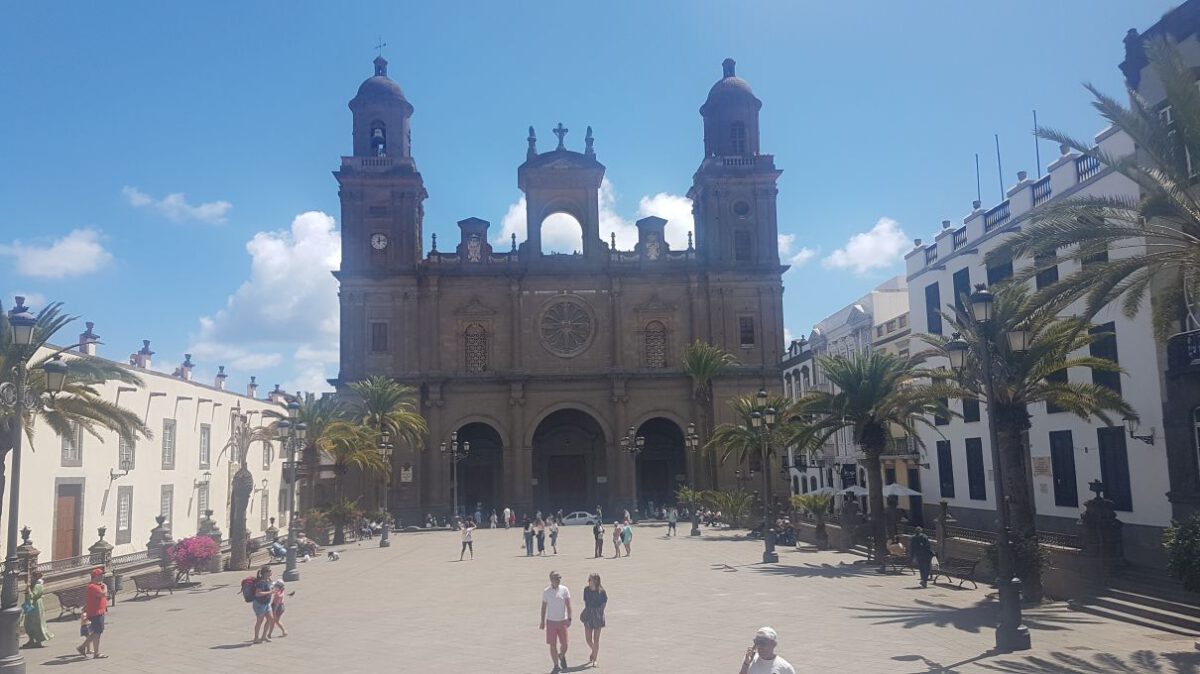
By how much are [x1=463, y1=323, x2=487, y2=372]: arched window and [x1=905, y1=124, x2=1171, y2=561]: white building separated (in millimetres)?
27198

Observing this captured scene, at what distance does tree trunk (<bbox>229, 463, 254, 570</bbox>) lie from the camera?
96.9 feet

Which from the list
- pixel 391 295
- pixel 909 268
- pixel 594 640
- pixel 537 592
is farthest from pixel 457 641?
pixel 391 295

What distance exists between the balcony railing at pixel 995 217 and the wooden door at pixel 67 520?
32132mm

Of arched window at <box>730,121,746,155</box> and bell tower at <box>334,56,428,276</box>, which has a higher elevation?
arched window at <box>730,121,746,155</box>

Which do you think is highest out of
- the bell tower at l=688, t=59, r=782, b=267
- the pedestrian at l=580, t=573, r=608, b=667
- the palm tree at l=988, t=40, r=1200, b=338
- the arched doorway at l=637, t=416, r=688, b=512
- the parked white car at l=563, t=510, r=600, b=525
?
the bell tower at l=688, t=59, r=782, b=267

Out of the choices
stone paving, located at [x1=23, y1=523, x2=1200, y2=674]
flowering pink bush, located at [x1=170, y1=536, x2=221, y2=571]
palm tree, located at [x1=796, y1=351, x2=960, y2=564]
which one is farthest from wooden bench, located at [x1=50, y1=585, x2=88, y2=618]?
palm tree, located at [x1=796, y1=351, x2=960, y2=564]

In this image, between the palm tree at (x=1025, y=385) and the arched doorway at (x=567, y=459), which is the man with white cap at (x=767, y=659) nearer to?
the palm tree at (x=1025, y=385)

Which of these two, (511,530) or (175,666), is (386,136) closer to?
(511,530)

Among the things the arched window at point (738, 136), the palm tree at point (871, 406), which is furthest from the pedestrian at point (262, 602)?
the arched window at point (738, 136)

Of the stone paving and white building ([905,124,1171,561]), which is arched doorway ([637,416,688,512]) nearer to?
white building ([905,124,1171,561])

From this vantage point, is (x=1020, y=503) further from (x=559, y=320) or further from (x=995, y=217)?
(x=559, y=320)

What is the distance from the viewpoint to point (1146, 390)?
71.7 ft

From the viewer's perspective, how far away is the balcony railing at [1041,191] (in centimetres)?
2656

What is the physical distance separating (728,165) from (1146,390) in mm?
36956
